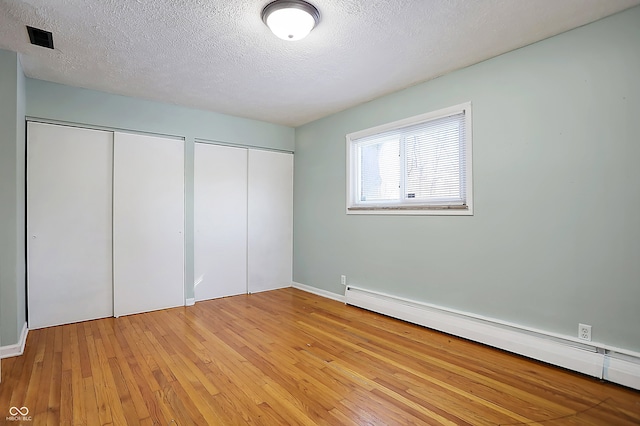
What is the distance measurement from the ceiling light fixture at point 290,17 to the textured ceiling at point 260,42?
0.06 meters

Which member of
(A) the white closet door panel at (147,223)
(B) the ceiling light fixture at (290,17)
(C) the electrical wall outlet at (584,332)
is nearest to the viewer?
(B) the ceiling light fixture at (290,17)

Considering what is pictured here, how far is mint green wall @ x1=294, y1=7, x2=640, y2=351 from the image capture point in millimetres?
2303

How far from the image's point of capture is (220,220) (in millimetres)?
4699

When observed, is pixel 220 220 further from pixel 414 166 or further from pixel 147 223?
pixel 414 166

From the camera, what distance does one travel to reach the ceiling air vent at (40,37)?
2518 millimetres

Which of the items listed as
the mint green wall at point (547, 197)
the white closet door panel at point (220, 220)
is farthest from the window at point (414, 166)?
the white closet door panel at point (220, 220)

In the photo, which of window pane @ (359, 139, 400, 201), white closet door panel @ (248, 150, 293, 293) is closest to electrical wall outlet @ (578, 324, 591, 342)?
window pane @ (359, 139, 400, 201)

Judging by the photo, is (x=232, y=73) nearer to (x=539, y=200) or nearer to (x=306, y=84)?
(x=306, y=84)

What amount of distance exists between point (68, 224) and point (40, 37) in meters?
1.93

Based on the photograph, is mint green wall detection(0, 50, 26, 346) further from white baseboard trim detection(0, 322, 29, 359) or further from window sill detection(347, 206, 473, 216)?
window sill detection(347, 206, 473, 216)

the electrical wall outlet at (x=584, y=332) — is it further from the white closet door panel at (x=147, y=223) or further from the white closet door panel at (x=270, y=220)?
the white closet door panel at (x=147, y=223)

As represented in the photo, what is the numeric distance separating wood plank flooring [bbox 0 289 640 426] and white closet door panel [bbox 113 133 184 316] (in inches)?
24.3

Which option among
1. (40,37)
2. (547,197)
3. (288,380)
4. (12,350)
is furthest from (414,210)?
(12,350)

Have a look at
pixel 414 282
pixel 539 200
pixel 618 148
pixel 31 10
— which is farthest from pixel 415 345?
pixel 31 10
